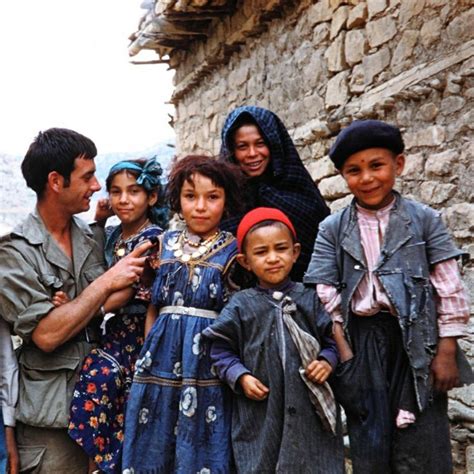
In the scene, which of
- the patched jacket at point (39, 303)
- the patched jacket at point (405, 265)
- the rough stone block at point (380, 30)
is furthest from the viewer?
the rough stone block at point (380, 30)

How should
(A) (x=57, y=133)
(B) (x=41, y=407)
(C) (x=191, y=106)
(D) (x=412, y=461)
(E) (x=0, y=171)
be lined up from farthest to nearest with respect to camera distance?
(E) (x=0, y=171), (C) (x=191, y=106), (A) (x=57, y=133), (B) (x=41, y=407), (D) (x=412, y=461)

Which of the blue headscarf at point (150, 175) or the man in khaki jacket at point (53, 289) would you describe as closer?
the man in khaki jacket at point (53, 289)

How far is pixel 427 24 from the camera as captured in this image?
3.35m

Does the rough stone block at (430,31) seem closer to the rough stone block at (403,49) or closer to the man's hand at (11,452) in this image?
the rough stone block at (403,49)

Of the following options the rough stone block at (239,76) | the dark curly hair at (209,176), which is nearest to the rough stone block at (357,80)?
the rough stone block at (239,76)

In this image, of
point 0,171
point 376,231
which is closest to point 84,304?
point 376,231

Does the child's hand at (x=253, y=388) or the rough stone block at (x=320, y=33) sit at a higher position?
the rough stone block at (x=320, y=33)

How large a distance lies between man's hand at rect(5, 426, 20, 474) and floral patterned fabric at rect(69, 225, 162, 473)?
0.75 feet

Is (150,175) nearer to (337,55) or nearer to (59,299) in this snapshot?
(59,299)

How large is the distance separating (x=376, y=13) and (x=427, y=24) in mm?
494

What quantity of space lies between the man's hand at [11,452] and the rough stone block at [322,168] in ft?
8.74

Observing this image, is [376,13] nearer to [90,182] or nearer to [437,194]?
[437,194]

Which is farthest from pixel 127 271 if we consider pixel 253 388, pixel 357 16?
pixel 357 16

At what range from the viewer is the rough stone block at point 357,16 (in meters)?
3.88
